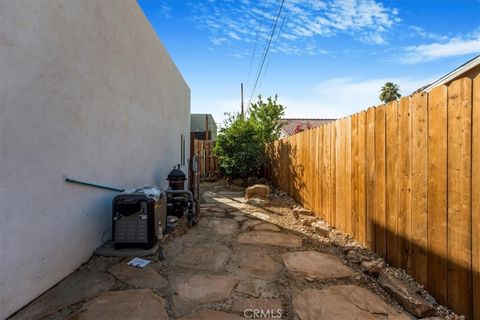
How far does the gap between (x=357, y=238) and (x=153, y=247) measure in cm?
282

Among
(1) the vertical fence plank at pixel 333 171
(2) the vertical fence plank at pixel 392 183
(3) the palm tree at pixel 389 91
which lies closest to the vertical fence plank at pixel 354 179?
(1) the vertical fence plank at pixel 333 171

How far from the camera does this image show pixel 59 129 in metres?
2.49

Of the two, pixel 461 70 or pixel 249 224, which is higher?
pixel 461 70

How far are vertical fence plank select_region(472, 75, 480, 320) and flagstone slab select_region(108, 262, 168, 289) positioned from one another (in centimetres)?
255

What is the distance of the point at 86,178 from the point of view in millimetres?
2994

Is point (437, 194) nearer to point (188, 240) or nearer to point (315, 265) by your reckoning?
point (315, 265)

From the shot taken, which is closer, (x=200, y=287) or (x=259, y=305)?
(x=259, y=305)

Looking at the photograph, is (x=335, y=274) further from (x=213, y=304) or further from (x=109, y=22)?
(x=109, y=22)

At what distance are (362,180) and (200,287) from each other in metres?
2.42

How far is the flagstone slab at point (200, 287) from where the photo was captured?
2283 millimetres

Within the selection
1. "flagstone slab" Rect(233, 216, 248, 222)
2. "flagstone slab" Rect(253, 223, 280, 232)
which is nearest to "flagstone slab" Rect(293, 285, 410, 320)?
Answer: "flagstone slab" Rect(253, 223, 280, 232)

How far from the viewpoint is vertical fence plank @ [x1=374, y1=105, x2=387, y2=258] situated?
2.85 metres

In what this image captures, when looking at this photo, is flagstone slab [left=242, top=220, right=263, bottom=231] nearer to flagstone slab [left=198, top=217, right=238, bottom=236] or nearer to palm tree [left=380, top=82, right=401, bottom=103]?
flagstone slab [left=198, top=217, right=238, bottom=236]

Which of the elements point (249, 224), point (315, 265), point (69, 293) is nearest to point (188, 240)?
point (249, 224)
